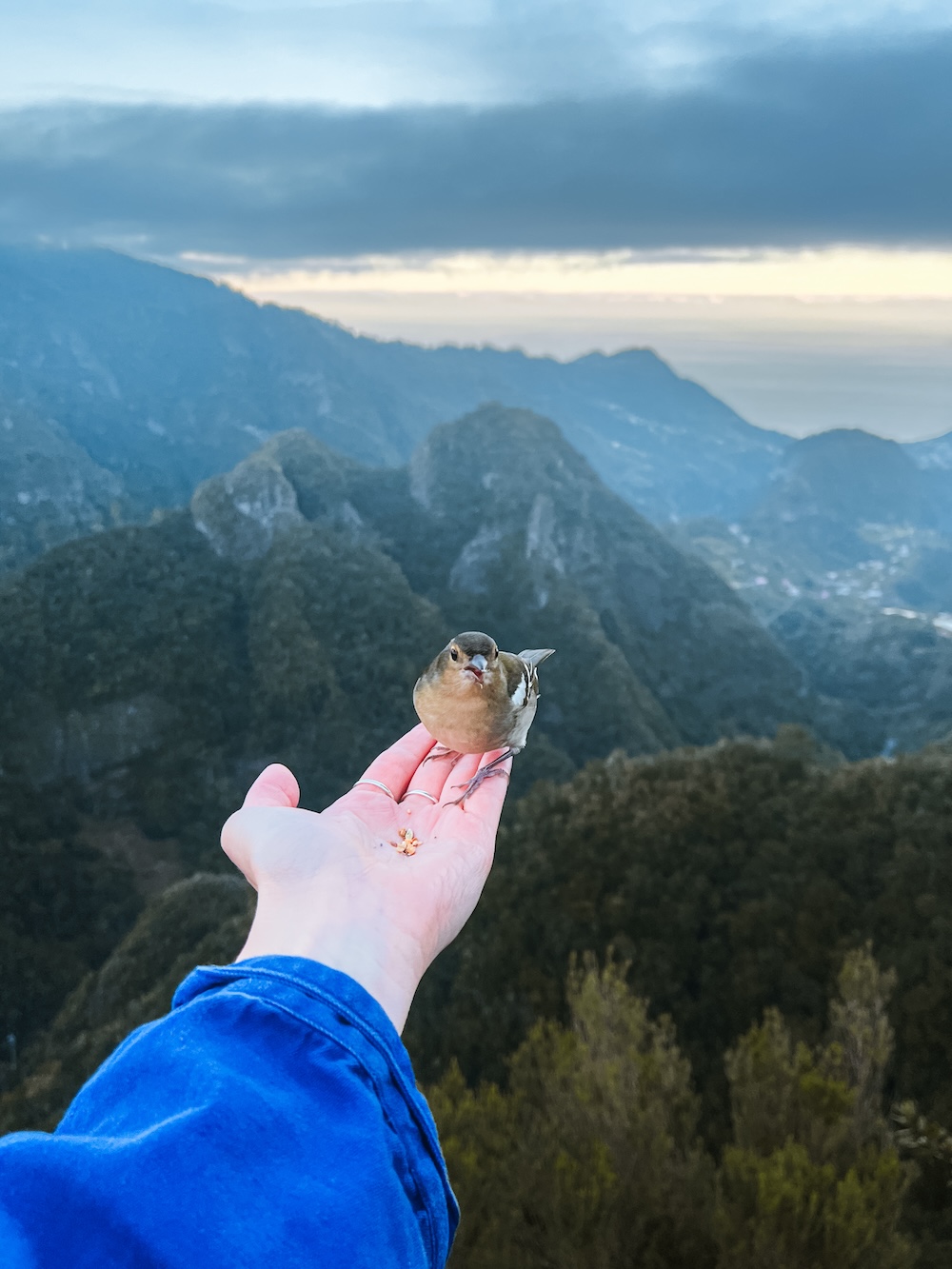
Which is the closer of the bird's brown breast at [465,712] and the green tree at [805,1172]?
the bird's brown breast at [465,712]

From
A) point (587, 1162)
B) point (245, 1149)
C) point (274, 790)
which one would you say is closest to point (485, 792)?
point (274, 790)

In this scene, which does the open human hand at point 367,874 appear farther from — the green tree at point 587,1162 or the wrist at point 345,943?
the green tree at point 587,1162

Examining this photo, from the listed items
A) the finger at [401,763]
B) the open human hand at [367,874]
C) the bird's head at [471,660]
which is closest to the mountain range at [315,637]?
the finger at [401,763]

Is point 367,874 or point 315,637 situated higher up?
point 367,874

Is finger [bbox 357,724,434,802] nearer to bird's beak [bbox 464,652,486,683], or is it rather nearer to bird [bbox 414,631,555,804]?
bird [bbox 414,631,555,804]

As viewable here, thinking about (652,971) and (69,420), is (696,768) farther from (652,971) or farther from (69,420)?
(69,420)

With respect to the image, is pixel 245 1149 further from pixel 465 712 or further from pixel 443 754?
pixel 443 754

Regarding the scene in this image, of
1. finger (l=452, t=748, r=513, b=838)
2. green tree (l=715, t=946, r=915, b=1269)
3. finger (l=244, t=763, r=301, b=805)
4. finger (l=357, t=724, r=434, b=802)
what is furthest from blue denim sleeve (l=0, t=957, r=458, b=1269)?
green tree (l=715, t=946, r=915, b=1269)
